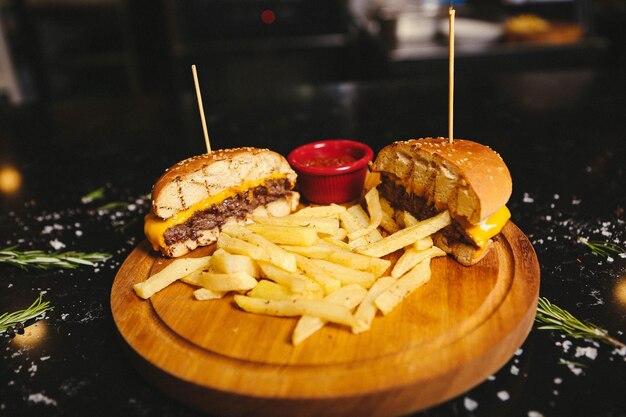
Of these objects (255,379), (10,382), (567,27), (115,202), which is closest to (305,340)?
(255,379)

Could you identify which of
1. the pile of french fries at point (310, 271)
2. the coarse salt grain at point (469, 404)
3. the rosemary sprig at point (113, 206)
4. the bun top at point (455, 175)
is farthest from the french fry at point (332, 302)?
the rosemary sprig at point (113, 206)

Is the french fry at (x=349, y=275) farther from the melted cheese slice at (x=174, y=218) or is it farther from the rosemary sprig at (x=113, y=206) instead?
the rosemary sprig at (x=113, y=206)

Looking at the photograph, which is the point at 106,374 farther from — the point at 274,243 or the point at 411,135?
the point at 411,135

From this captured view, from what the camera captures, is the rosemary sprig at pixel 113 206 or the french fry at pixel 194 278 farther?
the rosemary sprig at pixel 113 206

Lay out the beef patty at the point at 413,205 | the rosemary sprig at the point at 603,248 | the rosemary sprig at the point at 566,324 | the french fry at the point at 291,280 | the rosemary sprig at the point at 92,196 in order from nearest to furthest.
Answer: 1. the rosemary sprig at the point at 566,324
2. the french fry at the point at 291,280
3. the beef patty at the point at 413,205
4. the rosemary sprig at the point at 603,248
5. the rosemary sprig at the point at 92,196

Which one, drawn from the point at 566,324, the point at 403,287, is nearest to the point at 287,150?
the point at 403,287
